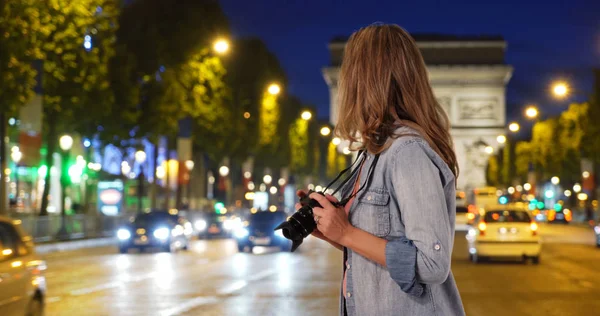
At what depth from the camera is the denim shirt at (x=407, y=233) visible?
329cm

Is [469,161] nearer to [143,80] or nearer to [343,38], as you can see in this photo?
[343,38]

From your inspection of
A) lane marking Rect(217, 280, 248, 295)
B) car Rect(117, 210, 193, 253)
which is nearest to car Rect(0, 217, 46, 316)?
lane marking Rect(217, 280, 248, 295)

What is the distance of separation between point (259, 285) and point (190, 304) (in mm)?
4223

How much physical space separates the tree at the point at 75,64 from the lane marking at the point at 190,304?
21.0 metres

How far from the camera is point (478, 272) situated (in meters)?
25.6

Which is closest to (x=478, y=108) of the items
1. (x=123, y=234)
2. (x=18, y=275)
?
(x=123, y=234)

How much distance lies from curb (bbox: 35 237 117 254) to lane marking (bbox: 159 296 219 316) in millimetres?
17530

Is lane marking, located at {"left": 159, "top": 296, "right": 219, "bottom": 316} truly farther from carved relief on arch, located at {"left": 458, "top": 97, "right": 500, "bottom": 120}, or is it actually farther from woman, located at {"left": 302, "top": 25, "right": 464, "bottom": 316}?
carved relief on arch, located at {"left": 458, "top": 97, "right": 500, "bottom": 120}

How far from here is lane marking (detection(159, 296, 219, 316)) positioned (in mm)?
15477

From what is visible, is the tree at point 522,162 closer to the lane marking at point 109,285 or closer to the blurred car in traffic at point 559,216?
the blurred car in traffic at point 559,216

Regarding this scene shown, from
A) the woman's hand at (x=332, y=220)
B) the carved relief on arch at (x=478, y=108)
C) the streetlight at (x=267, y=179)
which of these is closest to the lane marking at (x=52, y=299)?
the woman's hand at (x=332, y=220)

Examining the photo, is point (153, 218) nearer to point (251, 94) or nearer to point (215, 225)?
point (215, 225)

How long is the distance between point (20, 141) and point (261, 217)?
356 inches

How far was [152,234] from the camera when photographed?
3781cm
